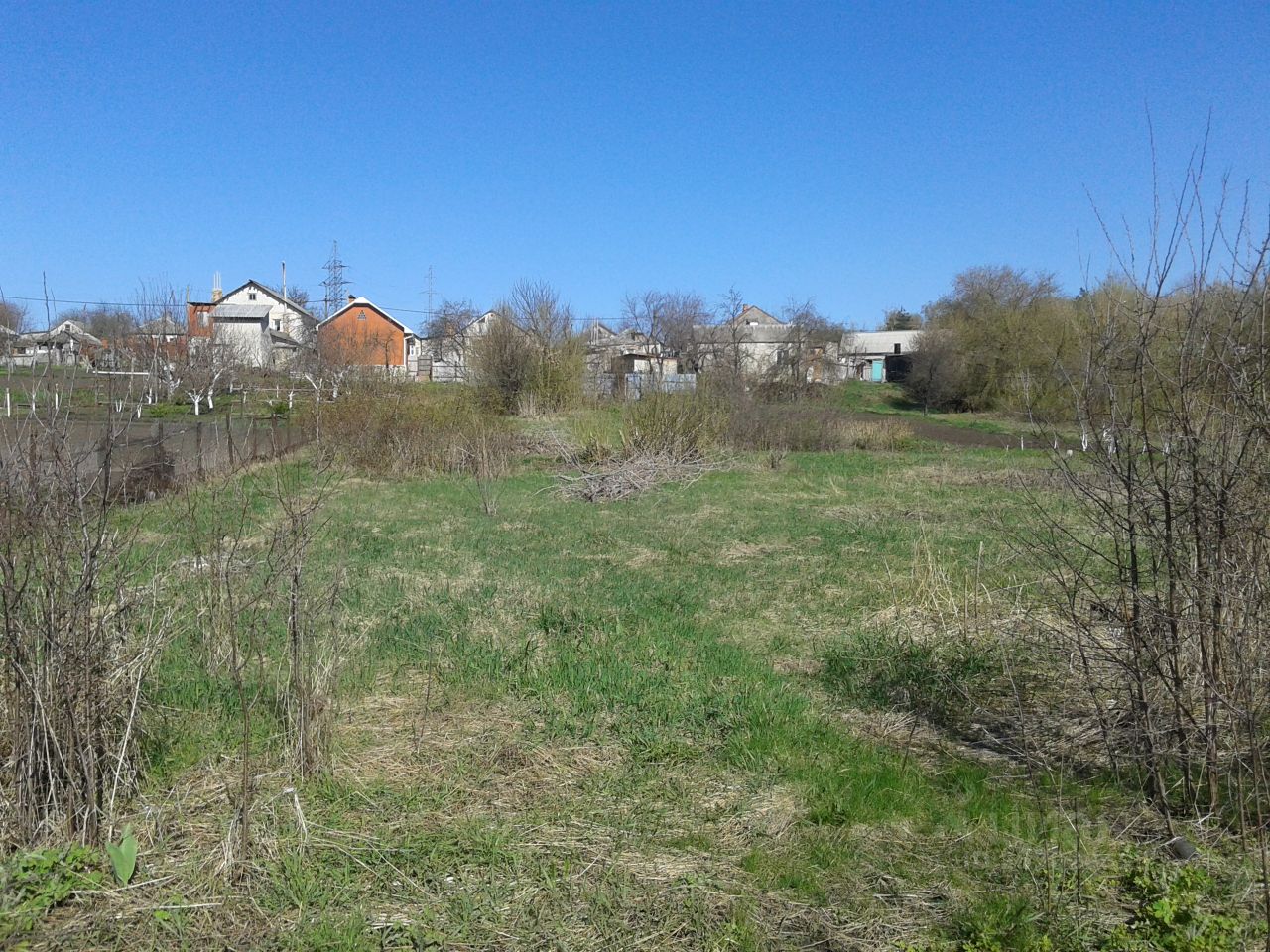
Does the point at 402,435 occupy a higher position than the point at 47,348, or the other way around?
the point at 47,348

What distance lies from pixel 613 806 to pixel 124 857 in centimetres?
173

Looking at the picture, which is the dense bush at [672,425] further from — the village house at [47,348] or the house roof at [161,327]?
the village house at [47,348]

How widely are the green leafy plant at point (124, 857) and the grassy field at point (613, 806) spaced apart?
0.06 m

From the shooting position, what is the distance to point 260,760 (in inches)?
152

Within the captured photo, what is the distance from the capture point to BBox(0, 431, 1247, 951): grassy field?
2939mm

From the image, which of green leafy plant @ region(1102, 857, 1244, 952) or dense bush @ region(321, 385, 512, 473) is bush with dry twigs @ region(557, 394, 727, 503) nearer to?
dense bush @ region(321, 385, 512, 473)

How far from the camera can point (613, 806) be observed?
12.4ft

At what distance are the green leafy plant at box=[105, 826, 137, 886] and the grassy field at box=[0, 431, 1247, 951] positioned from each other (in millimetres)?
57

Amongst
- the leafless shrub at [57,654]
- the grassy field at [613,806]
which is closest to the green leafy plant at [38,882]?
the grassy field at [613,806]

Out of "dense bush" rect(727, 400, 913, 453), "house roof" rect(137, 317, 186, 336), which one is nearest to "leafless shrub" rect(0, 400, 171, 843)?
"house roof" rect(137, 317, 186, 336)

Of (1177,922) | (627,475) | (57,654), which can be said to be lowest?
(1177,922)

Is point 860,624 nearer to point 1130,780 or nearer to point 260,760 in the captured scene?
point 1130,780

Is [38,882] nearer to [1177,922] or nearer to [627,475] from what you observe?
[1177,922]

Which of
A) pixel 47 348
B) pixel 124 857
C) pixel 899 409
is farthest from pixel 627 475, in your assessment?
pixel 899 409
